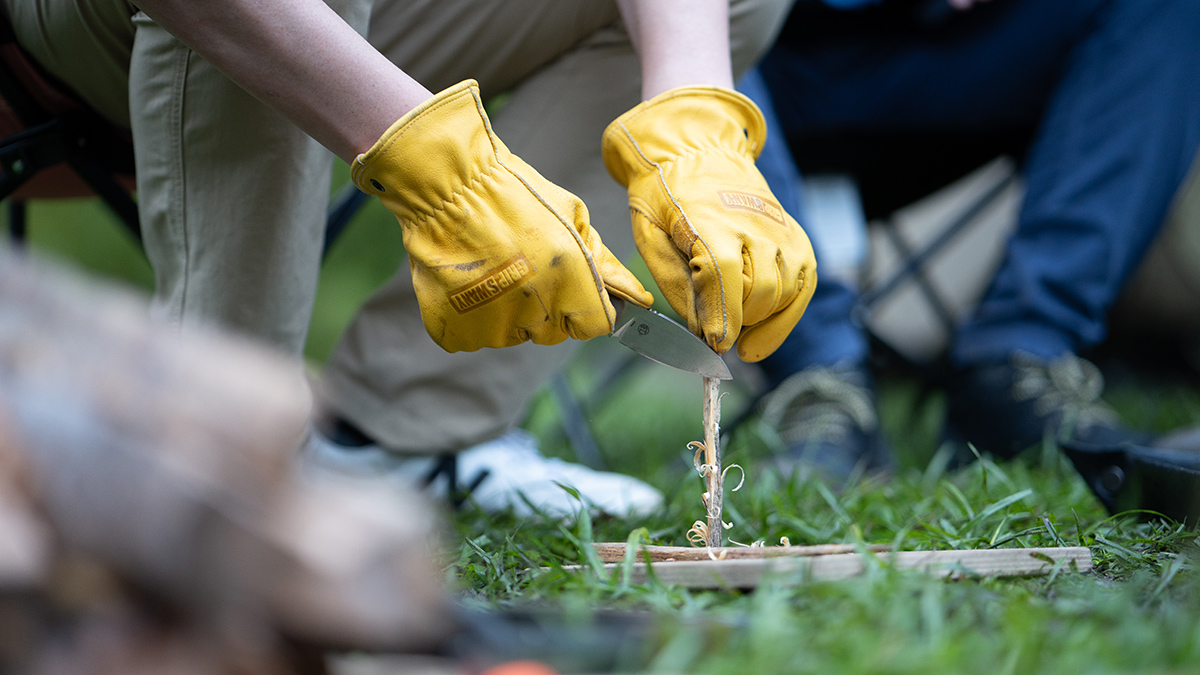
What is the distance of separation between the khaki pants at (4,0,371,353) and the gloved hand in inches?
9.6

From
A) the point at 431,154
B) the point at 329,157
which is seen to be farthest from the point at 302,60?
the point at 329,157

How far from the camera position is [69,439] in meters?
0.42

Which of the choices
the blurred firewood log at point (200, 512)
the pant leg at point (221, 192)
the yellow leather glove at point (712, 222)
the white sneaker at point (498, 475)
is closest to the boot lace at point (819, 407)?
the white sneaker at point (498, 475)

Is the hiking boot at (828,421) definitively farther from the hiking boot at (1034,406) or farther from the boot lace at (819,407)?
the hiking boot at (1034,406)

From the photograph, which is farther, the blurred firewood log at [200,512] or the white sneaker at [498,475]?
the white sneaker at [498,475]

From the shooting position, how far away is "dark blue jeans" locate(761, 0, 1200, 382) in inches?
63.5

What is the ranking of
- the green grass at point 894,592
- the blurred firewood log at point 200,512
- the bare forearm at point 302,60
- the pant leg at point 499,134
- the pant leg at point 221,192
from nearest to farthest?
1. the blurred firewood log at point 200,512
2. the green grass at point 894,592
3. the bare forearm at point 302,60
4. the pant leg at point 221,192
5. the pant leg at point 499,134

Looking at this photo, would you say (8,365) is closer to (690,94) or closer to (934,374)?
(690,94)

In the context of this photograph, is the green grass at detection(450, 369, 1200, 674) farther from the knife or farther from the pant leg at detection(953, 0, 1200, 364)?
the pant leg at detection(953, 0, 1200, 364)

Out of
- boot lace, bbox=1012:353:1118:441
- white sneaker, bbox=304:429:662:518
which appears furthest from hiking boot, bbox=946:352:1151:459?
white sneaker, bbox=304:429:662:518

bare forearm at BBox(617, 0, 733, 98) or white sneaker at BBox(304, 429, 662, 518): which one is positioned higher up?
bare forearm at BBox(617, 0, 733, 98)

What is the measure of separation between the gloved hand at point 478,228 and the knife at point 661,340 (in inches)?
0.8

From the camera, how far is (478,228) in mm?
824

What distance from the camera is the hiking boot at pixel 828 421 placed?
1.51 m
